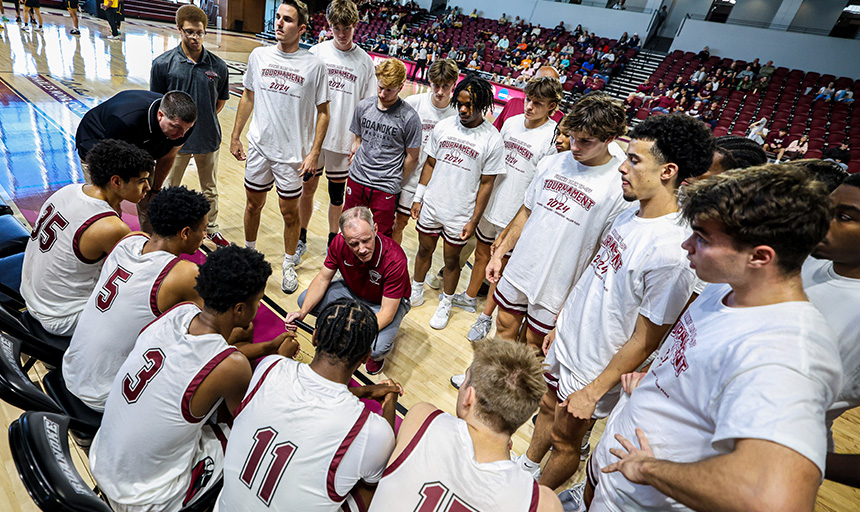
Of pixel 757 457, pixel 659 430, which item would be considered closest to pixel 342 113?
pixel 659 430

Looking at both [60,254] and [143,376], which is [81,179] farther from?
[143,376]

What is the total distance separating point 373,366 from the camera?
2855 millimetres

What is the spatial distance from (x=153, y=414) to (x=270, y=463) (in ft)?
1.57

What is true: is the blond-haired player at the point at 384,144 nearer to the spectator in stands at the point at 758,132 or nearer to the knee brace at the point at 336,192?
Answer: the knee brace at the point at 336,192

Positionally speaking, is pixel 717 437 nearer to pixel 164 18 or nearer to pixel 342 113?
pixel 342 113

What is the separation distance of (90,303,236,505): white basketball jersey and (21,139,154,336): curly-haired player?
34.6 inches

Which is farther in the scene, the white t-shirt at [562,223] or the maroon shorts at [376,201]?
the maroon shorts at [376,201]

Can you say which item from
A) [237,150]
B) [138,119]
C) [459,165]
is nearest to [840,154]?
[459,165]

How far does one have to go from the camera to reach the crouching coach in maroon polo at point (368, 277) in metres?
2.53

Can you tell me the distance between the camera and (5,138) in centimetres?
532

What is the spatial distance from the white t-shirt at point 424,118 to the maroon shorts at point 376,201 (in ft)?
0.85

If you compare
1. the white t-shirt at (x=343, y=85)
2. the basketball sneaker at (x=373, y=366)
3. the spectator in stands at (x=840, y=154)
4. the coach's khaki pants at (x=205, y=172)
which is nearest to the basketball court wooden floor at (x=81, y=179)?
the basketball sneaker at (x=373, y=366)

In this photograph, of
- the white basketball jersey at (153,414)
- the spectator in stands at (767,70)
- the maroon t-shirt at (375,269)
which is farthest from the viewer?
the spectator in stands at (767,70)

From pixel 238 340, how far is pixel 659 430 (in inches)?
77.1
